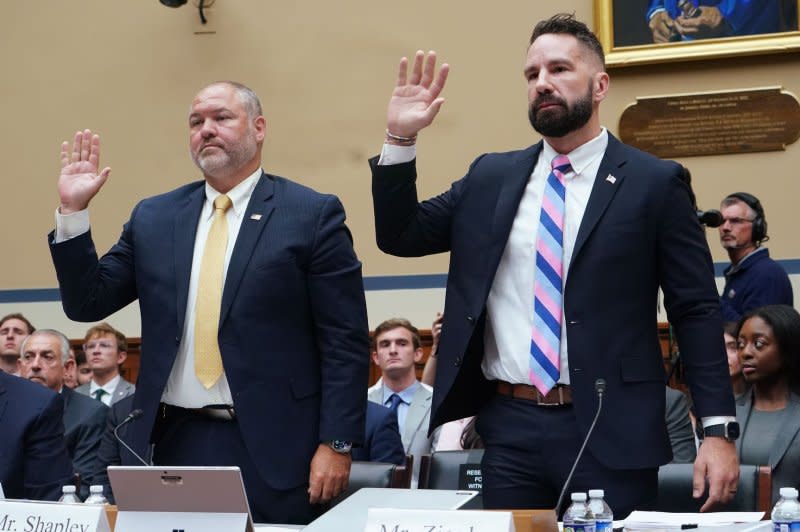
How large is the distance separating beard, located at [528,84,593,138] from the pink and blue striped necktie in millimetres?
124

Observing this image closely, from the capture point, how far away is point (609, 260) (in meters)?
2.79

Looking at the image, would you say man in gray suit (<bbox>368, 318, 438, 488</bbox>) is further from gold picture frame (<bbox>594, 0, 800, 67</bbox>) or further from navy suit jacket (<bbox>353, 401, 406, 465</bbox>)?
gold picture frame (<bbox>594, 0, 800, 67</bbox>)

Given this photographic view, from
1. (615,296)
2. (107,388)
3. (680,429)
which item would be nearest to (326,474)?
(615,296)

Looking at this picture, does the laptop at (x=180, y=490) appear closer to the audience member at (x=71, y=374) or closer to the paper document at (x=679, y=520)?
the paper document at (x=679, y=520)

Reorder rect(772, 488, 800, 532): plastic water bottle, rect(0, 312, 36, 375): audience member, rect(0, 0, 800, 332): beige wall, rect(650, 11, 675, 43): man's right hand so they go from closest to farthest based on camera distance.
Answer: rect(772, 488, 800, 532): plastic water bottle
rect(0, 312, 36, 375): audience member
rect(650, 11, 675, 43): man's right hand
rect(0, 0, 800, 332): beige wall

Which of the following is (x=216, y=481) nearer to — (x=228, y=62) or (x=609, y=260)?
(x=609, y=260)

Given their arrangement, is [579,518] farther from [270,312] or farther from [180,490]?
[270,312]

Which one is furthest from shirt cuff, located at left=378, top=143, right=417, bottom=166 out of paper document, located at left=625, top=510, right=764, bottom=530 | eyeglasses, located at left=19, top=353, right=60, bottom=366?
eyeglasses, located at left=19, top=353, right=60, bottom=366

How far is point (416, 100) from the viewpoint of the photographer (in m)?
2.93

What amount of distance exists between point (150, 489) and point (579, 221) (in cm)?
122

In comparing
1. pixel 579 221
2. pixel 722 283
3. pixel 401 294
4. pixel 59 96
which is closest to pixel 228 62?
pixel 59 96

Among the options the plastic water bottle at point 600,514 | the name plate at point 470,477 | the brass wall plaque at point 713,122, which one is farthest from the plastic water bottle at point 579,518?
the brass wall plaque at point 713,122

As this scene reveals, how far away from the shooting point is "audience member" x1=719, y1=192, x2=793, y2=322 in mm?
6199

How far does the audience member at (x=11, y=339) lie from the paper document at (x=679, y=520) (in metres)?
5.29
